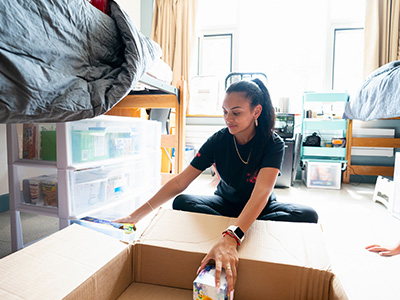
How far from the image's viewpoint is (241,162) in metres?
1.09

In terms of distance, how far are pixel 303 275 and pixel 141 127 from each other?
1296mm

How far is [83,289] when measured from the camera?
47 cm

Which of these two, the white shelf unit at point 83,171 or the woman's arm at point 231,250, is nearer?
the woman's arm at point 231,250

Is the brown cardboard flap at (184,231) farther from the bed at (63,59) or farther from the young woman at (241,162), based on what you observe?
the bed at (63,59)

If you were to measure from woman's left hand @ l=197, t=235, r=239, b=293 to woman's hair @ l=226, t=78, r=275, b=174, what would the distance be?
0.51m

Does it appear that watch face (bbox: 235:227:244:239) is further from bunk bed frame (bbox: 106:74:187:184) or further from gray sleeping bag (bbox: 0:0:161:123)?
bunk bed frame (bbox: 106:74:187:184)

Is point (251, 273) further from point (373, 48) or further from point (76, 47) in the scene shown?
point (373, 48)

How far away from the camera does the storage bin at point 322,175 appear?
2.64 m

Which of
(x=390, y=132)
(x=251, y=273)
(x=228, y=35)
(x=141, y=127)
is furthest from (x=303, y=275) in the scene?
(x=228, y=35)

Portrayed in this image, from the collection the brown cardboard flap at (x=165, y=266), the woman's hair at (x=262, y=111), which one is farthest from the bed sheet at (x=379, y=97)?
the brown cardboard flap at (x=165, y=266)

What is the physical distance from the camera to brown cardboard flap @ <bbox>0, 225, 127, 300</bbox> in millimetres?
445

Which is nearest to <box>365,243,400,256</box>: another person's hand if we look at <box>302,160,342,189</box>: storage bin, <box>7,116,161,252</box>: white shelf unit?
<box>7,116,161,252</box>: white shelf unit

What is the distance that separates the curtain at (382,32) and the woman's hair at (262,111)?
2.42m

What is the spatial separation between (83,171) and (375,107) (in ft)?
7.00
